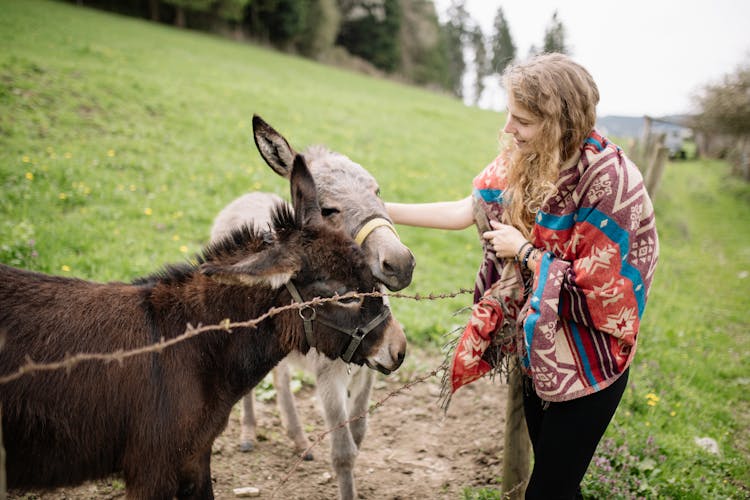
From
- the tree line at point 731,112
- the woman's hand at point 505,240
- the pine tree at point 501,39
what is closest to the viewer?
the woman's hand at point 505,240

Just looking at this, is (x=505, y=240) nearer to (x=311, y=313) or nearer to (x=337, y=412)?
(x=311, y=313)

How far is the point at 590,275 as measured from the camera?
2.28m

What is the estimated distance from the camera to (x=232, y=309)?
2506 millimetres

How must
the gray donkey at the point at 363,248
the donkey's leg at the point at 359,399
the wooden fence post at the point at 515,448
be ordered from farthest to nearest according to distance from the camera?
the donkey's leg at the point at 359,399 < the wooden fence post at the point at 515,448 < the gray donkey at the point at 363,248

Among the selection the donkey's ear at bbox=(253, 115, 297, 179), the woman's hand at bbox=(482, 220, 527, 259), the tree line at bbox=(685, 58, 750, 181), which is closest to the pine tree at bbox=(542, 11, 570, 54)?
the woman's hand at bbox=(482, 220, 527, 259)

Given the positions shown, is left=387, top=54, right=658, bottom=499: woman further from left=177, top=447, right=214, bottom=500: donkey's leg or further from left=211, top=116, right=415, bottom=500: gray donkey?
left=177, top=447, right=214, bottom=500: donkey's leg

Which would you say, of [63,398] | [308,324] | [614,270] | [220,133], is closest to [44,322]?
[63,398]

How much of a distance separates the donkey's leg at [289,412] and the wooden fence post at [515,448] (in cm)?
174

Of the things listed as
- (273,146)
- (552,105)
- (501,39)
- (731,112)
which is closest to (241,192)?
(273,146)

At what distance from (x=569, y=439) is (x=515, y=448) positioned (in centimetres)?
74

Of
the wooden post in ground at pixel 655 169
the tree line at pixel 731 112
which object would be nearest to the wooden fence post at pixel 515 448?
the wooden post in ground at pixel 655 169

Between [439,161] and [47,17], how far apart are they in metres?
17.3

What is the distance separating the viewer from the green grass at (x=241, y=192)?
16.2ft

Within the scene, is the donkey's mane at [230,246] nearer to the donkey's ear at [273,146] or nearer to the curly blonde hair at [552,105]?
the donkey's ear at [273,146]
